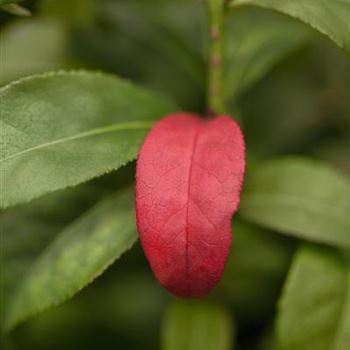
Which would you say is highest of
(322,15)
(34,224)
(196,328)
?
(322,15)

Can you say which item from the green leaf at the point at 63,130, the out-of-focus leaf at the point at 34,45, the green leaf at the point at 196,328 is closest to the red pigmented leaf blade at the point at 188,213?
the green leaf at the point at 63,130

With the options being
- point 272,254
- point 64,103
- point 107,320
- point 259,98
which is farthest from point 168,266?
point 259,98

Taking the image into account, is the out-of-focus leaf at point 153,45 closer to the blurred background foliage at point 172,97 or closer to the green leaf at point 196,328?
the blurred background foliage at point 172,97

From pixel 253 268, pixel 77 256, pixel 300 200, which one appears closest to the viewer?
pixel 77 256

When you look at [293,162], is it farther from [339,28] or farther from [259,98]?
[259,98]

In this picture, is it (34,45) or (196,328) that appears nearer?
(196,328)

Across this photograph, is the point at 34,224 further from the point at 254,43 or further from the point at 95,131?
the point at 254,43

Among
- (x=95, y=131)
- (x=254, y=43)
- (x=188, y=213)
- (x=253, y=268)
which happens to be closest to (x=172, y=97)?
(x=254, y=43)
